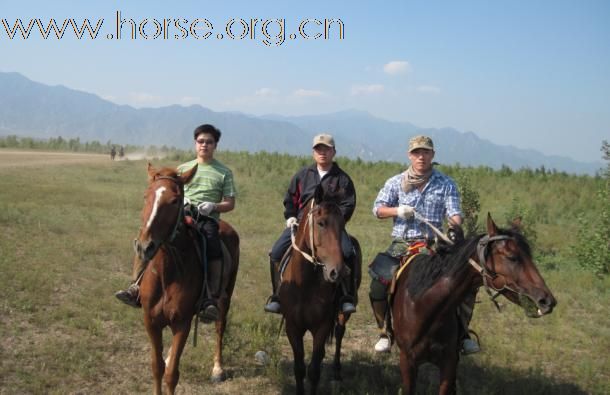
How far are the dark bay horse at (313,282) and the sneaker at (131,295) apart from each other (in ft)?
4.89

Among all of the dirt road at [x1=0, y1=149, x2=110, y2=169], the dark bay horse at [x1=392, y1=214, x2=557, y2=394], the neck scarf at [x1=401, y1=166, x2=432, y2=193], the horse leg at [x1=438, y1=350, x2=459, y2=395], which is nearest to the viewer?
the dark bay horse at [x1=392, y1=214, x2=557, y2=394]

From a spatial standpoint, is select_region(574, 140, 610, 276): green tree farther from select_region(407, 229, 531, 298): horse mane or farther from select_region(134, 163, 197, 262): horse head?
select_region(134, 163, 197, 262): horse head

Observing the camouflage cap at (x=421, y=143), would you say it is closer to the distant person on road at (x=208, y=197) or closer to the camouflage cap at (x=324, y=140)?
the camouflage cap at (x=324, y=140)

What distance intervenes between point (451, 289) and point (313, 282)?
4.63 ft

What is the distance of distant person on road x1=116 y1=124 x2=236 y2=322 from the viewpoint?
182 inches

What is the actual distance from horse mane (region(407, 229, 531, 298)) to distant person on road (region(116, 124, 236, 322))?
2044 mm

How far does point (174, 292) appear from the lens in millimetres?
4250

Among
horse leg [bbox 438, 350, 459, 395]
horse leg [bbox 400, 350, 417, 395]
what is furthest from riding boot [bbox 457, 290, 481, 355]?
horse leg [bbox 400, 350, 417, 395]

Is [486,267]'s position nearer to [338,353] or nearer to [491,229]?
[491,229]

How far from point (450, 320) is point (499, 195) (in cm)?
1940

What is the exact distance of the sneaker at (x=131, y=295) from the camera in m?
4.49

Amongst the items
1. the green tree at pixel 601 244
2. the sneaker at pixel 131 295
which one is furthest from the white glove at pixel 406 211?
the green tree at pixel 601 244

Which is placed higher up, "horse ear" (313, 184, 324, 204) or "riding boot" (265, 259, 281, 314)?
"horse ear" (313, 184, 324, 204)

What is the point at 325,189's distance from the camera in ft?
15.8
